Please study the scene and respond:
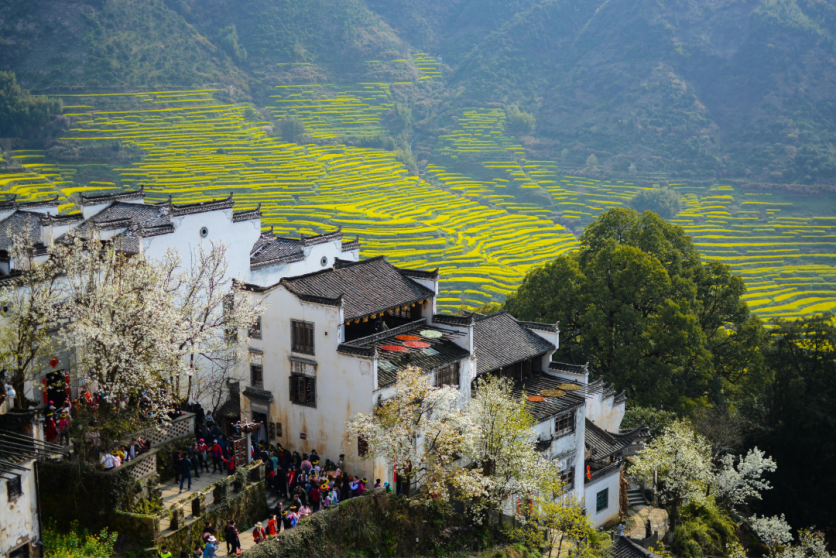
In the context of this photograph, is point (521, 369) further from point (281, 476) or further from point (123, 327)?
point (123, 327)

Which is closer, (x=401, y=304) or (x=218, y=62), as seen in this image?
(x=401, y=304)

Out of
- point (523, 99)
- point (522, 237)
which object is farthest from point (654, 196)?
point (523, 99)

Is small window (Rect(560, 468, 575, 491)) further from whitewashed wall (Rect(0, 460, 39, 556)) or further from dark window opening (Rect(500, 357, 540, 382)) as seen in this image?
whitewashed wall (Rect(0, 460, 39, 556))

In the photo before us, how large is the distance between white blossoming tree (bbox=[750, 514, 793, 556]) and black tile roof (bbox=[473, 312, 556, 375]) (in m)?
15.6

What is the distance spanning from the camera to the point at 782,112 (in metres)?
137

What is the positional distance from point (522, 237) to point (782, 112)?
195 feet

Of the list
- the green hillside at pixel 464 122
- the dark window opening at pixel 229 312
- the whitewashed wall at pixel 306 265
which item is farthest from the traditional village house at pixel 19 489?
the green hillside at pixel 464 122

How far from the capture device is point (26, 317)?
101 feet

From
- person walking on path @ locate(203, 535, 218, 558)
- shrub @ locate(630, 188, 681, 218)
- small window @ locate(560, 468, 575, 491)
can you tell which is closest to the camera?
person walking on path @ locate(203, 535, 218, 558)

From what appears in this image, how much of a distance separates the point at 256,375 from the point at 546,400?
14687 millimetres

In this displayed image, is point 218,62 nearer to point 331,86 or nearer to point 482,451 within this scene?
point 331,86

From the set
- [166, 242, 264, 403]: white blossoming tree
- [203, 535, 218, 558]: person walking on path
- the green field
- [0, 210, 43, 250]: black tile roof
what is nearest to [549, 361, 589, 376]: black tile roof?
[166, 242, 264, 403]: white blossoming tree

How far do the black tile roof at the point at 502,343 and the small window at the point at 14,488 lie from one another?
827 inches

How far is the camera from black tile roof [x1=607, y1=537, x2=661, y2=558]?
120 ft
